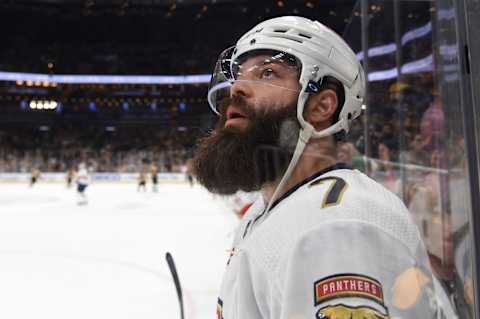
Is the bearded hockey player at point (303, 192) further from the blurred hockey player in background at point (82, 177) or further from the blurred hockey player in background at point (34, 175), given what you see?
the blurred hockey player in background at point (34, 175)

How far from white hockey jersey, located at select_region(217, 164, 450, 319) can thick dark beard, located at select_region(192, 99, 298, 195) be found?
104 millimetres

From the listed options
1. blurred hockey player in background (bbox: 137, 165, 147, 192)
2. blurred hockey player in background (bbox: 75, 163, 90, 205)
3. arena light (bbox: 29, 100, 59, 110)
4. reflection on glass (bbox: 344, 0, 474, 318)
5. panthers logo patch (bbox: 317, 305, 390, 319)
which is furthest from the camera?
blurred hockey player in background (bbox: 75, 163, 90, 205)

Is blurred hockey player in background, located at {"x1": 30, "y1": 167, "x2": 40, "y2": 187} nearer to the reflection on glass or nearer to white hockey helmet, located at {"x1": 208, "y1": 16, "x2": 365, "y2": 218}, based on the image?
the reflection on glass

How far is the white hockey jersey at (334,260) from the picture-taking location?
0.41 meters

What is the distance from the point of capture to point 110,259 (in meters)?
2.77

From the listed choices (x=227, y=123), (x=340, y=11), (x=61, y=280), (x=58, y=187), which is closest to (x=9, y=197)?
(x=58, y=187)

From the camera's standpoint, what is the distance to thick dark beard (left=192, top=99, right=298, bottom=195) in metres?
0.60

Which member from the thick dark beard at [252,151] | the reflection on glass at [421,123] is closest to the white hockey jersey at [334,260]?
the thick dark beard at [252,151]

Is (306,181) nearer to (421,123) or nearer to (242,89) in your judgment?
(242,89)

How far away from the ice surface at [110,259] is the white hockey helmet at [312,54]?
1.62 ft

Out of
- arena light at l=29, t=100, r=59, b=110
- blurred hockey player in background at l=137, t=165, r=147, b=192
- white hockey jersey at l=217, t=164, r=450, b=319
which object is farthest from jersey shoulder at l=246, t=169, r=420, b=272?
blurred hockey player in background at l=137, t=165, r=147, b=192

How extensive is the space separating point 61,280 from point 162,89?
1.52 meters

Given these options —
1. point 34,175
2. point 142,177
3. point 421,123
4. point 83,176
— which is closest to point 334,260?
point 421,123

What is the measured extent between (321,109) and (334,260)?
0.26 meters
